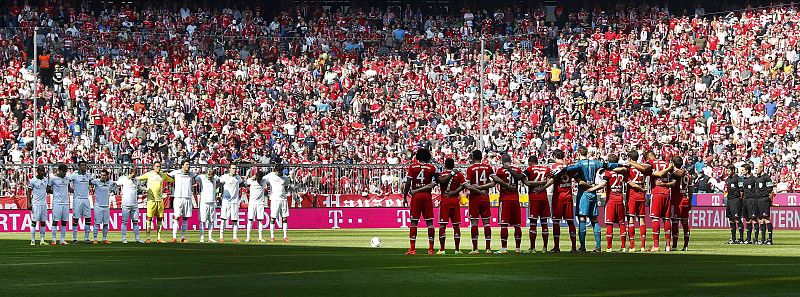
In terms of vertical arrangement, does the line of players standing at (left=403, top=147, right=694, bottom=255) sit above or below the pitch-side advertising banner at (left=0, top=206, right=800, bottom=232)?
above

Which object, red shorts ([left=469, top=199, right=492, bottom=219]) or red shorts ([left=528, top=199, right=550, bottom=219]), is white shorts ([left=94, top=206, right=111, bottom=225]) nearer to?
red shorts ([left=469, top=199, right=492, bottom=219])

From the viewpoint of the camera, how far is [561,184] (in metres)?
25.5

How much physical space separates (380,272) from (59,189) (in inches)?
599

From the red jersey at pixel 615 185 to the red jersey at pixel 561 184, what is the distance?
2.95 ft

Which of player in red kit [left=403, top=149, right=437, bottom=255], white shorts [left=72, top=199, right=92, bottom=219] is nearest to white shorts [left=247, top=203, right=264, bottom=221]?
white shorts [left=72, top=199, right=92, bottom=219]

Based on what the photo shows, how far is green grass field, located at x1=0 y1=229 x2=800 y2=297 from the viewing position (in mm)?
16547

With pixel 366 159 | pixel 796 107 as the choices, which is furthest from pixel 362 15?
pixel 796 107

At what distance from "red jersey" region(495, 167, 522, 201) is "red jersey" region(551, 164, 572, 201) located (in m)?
0.77

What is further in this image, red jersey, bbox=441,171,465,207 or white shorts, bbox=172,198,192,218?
white shorts, bbox=172,198,192,218

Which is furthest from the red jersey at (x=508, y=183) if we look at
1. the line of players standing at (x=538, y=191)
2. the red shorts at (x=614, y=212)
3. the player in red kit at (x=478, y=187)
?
the red shorts at (x=614, y=212)

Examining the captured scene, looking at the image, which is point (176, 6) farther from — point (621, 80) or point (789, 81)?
point (789, 81)

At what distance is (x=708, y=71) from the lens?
5419 cm

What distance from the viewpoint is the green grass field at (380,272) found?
16547 mm

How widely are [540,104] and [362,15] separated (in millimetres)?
10057
